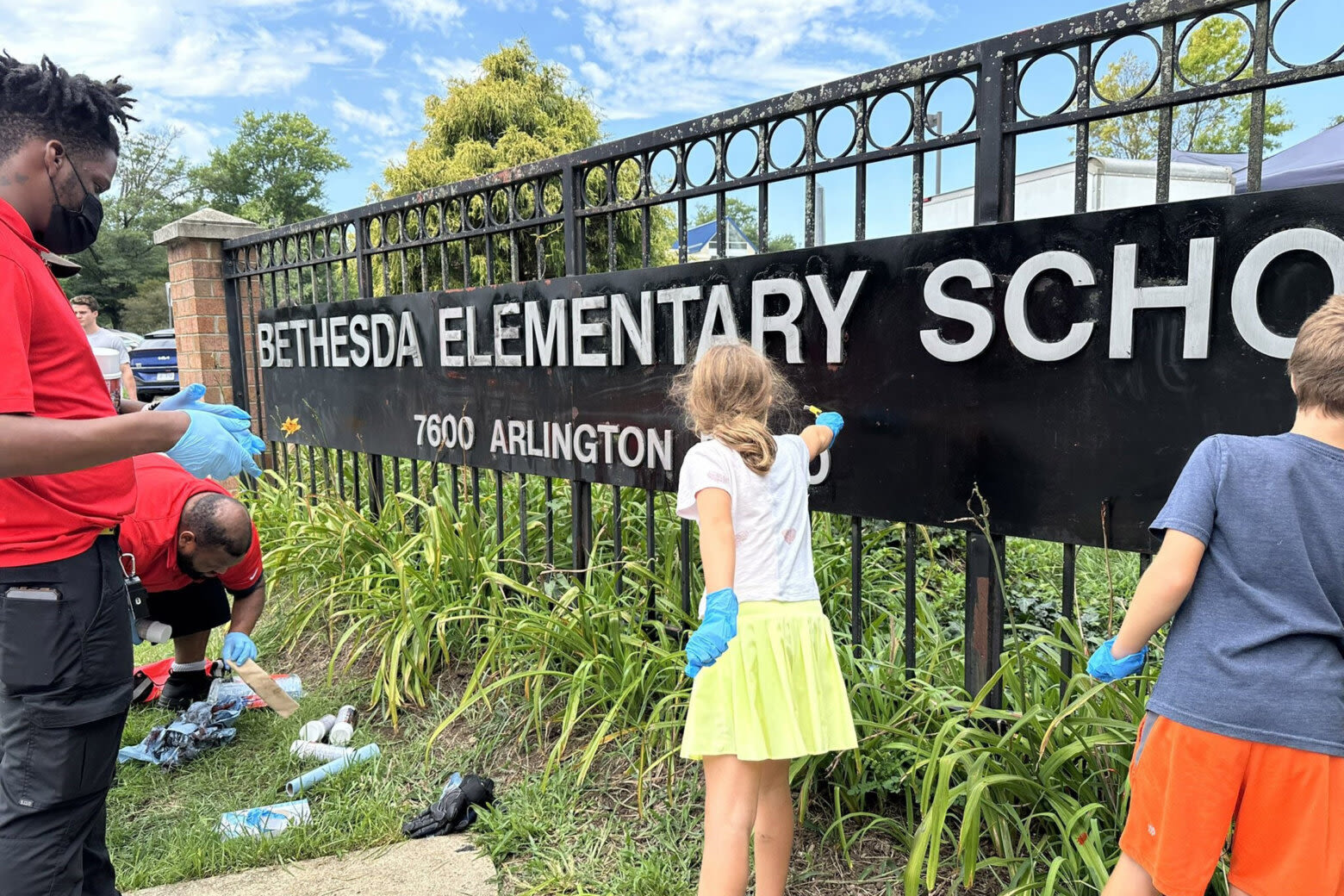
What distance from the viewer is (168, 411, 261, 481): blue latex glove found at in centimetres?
280

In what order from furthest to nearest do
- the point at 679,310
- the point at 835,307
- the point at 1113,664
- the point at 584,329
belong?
the point at 584,329
the point at 679,310
the point at 835,307
the point at 1113,664

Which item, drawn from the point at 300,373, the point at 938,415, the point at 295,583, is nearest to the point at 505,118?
the point at 300,373

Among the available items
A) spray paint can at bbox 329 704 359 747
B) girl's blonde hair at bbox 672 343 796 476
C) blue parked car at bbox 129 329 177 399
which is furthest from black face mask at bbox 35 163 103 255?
blue parked car at bbox 129 329 177 399

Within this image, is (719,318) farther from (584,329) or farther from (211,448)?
(211,448)

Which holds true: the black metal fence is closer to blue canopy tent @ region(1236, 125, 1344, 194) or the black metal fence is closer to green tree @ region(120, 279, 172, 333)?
blue canopy tent @ region(1236, 125, 1344, 194)

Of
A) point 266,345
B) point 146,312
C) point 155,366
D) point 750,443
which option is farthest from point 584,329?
point 146,312

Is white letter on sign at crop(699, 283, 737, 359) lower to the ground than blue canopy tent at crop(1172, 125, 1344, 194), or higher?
lower

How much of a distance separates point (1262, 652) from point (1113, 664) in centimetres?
25

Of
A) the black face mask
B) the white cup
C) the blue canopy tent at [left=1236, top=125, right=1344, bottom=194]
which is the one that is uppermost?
the blue canopy tent at [left=1236, top=125, right=1344, bottom=194]

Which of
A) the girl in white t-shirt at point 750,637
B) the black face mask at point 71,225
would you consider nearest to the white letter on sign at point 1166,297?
the girl in white t-shirt at point 750,637

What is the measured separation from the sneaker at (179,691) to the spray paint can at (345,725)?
66 centimetres

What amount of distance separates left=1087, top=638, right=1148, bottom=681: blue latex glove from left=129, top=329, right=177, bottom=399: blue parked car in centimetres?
1964

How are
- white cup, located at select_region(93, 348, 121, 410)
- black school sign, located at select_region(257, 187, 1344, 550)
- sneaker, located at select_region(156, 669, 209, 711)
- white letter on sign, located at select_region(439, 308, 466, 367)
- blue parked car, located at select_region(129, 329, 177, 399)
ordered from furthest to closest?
blue parked car, located at select_region(129, 329, 177, 399) → white cup, located at select_region(93, 348, 121, 410) → white letter on sign, located at select_region(439, 308, 466, 367) → sneaker, located at select_region(156, 669, 209, 711) → black school sign, located at select_region(257, 187, 1344, 550)

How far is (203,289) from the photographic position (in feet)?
19.7
